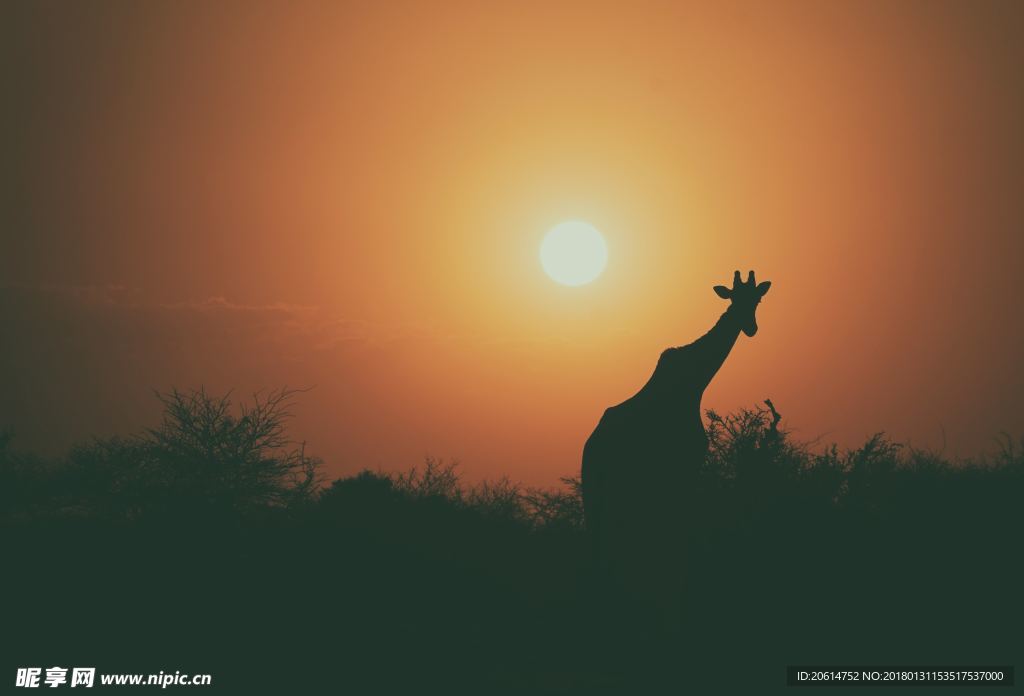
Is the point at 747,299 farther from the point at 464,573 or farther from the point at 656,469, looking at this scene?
the point at 464,573

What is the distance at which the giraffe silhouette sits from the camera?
14.0 meters

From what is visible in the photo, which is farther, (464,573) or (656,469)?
(464,573)

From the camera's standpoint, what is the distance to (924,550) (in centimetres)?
1839

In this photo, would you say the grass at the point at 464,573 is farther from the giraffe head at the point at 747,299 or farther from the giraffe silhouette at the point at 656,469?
the giraffe head at the point at 747,299

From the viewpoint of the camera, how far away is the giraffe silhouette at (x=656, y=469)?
13984 millimetres

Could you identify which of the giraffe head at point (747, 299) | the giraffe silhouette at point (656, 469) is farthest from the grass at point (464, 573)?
the giraffe head at point (747, 299)

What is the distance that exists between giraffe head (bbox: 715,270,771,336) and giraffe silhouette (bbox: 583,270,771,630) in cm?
2

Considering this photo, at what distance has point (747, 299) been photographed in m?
15.4

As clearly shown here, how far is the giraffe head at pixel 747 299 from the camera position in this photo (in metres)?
15.3

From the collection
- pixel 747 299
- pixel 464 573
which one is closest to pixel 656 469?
pixel 747 299

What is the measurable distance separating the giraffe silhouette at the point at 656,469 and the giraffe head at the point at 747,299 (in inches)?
0.7

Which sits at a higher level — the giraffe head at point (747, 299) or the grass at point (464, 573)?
the giraffe head at point (747, 299)

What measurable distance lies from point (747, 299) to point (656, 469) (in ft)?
11.8

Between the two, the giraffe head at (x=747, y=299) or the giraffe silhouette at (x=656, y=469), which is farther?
the giraffe head at (x=747, y=299)
